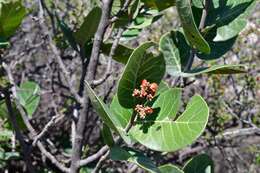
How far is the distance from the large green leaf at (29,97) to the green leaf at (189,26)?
1059 millimetres

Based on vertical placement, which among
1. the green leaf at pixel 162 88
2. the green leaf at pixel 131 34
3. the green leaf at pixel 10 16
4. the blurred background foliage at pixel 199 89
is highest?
the green leaf at pixel 10 16

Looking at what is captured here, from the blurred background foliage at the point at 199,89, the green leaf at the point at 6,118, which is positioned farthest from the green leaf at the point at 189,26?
the blurred background foliage at the point at 199,89

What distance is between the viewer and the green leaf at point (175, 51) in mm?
1225

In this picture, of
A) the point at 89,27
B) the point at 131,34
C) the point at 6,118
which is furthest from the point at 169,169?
the point at 6,118

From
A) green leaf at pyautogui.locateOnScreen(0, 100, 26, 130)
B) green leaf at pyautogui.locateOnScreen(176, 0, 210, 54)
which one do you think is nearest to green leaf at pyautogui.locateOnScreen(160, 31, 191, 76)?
green leaf at pyautogui.locateOnScreen(176, 0, 210, 54)

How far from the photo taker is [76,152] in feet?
4.25

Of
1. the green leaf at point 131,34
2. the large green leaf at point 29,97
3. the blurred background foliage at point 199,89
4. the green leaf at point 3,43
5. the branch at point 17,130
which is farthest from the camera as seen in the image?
the blurred background foliage at point 199,89

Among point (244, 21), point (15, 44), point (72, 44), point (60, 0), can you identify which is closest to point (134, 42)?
point (60, 0)

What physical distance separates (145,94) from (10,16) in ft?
1.61

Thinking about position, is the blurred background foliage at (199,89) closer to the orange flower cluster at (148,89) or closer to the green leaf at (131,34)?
the green leaf at (131,34)

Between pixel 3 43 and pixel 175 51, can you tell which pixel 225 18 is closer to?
pixel 175 51

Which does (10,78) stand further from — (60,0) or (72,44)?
(60,0)

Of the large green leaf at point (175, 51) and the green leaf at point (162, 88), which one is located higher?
the large green leaf at point (175, 51)

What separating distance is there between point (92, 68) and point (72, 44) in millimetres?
228
